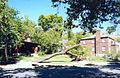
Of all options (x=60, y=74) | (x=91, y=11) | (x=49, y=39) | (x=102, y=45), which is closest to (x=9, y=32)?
(x=60, y=74)

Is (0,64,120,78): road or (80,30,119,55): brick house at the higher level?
(80,30,119,55): brick house

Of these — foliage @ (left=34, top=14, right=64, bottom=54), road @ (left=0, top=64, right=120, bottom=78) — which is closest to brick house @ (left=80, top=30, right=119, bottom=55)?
foliage @ (left=34, top=14, right=64, bottom=54)

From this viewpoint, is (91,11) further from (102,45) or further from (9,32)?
(102,45)

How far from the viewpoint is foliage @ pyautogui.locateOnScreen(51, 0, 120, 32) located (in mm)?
5527

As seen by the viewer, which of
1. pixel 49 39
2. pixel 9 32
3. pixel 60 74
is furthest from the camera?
pixel 49 39

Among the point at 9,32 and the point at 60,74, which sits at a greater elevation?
the point at 9,32

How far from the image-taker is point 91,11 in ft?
18.6

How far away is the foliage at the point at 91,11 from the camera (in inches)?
218

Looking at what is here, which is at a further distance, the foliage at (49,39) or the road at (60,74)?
the foliage at (49,39)

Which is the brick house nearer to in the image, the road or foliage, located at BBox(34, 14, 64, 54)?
foliage, located at BBox(34, 14, 64, 54)

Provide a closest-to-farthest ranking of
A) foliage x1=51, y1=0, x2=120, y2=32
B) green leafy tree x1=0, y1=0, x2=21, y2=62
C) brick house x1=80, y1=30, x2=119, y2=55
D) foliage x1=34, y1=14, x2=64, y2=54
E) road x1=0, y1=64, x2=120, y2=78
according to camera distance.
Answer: foliage x1=51, y1=0, x2=120, y2=32 → road x1=0, y1=64, x2=120, y2=78 → green leafy tree x1=0, y1=0, x2=21, y2=62 → foliage x1=34, y1=14, x2=64, y2=54 → brick house x1=80, y1=30, x2=119, y2=55

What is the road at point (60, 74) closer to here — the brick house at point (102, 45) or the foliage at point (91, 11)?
the foliage at point (91, 11)

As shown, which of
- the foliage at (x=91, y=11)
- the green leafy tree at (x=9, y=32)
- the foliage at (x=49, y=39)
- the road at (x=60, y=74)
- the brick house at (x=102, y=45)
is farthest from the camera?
the brick house at (x=102, y=45)

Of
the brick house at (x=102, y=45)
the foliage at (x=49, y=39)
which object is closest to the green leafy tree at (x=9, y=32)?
the foliage at (x=49, y=39)
